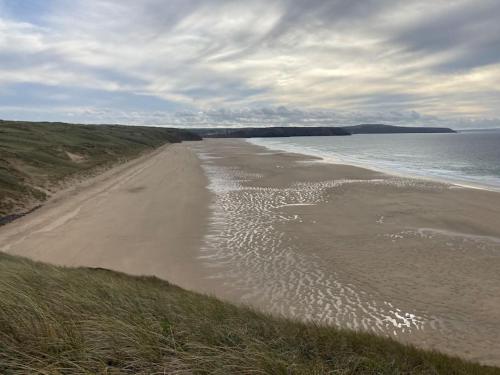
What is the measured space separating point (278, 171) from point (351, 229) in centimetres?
2456

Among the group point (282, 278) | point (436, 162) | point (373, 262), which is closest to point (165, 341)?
point (282, 278)

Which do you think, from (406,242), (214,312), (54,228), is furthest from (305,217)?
(214,312)

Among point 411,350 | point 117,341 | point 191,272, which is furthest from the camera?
point 191,272

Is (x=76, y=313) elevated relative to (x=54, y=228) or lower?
elevated

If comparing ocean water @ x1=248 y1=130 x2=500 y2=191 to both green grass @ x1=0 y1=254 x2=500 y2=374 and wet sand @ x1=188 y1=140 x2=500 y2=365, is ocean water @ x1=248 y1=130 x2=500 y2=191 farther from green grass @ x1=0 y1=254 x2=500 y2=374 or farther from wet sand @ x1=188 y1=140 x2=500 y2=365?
green grass @ x1=0 y1=254 x2=500 y2=374

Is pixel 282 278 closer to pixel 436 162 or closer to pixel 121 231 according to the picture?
pixel 121 231

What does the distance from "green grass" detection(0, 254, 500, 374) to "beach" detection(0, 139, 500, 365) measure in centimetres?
→ 345

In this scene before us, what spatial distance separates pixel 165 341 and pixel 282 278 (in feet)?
24.6

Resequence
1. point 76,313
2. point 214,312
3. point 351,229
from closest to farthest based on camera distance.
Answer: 1. point 76,313
2. point 214,312
3. point 351,229

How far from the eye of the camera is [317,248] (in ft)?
48.5

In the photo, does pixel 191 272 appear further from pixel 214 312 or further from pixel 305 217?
pixel 305 217

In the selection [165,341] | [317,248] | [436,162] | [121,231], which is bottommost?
[121,231]

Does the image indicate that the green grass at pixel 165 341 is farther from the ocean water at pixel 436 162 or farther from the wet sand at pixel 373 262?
the ocean water at pixel 436 162

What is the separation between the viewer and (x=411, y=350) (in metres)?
5.79
